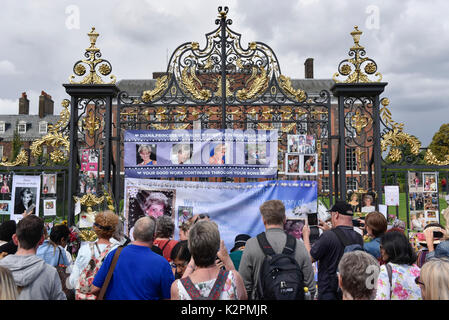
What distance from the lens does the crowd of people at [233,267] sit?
8.24 feet

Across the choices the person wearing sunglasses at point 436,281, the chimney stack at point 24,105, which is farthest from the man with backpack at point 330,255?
the chimney stack at point 24,105

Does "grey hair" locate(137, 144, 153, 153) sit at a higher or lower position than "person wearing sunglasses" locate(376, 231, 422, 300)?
higher

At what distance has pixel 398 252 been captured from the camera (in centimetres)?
306

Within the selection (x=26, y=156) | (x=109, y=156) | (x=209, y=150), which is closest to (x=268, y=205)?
(x=209, y=150)

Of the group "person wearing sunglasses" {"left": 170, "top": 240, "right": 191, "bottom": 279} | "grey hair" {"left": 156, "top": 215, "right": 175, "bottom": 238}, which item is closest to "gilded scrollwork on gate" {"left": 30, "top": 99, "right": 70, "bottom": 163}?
"grey hair" {"left": 156, "top": 215, "right": 175, "bottom": 238}

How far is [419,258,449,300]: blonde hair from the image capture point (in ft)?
7.90

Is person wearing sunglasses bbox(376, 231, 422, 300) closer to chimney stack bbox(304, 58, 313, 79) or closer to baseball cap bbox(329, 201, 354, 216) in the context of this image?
baseball cap bbox(329, 201, 354, 216)

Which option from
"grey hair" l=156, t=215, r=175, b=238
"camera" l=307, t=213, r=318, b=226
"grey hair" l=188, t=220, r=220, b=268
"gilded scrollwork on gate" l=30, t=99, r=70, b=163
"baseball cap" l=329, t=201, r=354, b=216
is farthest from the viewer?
"gilded scrollwork on gate" l=30, t=99, r=70, b=163

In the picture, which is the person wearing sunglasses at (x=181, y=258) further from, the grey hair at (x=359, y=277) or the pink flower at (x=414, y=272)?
the pink flower at (x=414, y=272)

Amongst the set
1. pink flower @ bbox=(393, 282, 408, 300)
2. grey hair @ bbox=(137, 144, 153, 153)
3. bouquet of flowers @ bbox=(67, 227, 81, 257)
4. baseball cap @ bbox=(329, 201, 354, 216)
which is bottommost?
bouquet of flowers @ bbox=(67, 227, 81, 257)

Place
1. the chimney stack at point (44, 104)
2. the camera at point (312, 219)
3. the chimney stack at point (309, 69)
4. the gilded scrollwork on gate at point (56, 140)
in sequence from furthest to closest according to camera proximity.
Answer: the chimney stack at point (44, 104), the chimney stack at point (309, 69), the gilded scrollwork on gate at point (56, 140), the camera at point (312, 219)

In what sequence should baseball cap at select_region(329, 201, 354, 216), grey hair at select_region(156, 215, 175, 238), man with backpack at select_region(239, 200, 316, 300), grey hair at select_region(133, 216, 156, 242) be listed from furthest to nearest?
grey hair at select_region(156, 215, 175, 238) < baseball cap at select_region(329, 201, 354, 216) < grey hair at select_region(133, 216, 156, 242) < man with backpack at select_region(239, 200, 316, 300)

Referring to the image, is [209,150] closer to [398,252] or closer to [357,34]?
[357,34]
